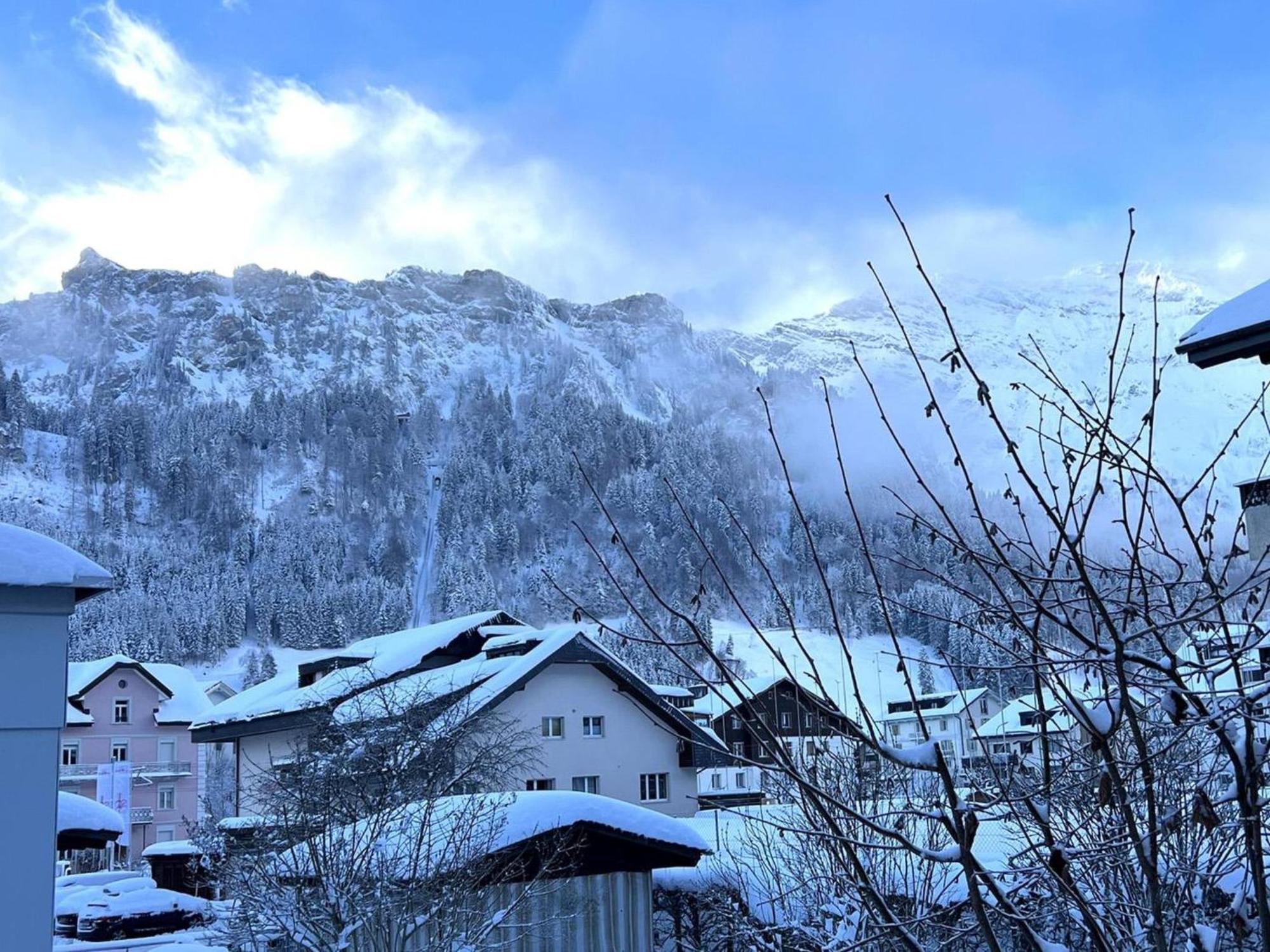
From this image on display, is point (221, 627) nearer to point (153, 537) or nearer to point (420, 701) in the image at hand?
point (153, 537)

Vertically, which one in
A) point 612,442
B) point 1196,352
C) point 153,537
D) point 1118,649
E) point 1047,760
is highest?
point 612,442

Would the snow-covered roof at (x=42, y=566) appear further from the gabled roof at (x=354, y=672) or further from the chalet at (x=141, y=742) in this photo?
the chalet at (x=141, y=742)

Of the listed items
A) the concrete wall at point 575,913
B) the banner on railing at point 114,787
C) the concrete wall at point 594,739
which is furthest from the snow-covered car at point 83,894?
the banner on railing at point 114,787

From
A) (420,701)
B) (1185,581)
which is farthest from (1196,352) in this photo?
(420,701)

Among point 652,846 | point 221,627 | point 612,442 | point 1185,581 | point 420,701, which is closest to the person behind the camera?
point 1185,581

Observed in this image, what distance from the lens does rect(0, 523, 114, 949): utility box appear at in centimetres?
343

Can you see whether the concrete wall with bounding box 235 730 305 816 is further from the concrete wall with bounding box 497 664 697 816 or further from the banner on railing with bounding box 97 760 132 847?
the banner on railing with bounding box 97 760 132 847

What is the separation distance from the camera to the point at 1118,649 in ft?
7.63

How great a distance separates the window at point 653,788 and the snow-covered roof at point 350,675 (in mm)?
6864

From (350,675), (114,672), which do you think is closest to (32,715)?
(350,675)

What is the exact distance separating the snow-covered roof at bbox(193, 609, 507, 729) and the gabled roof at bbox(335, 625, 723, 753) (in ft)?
3.34

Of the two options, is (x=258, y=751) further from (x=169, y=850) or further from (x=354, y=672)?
(x=354, y=672)

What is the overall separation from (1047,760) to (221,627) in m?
131

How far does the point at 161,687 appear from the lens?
2247 inches
